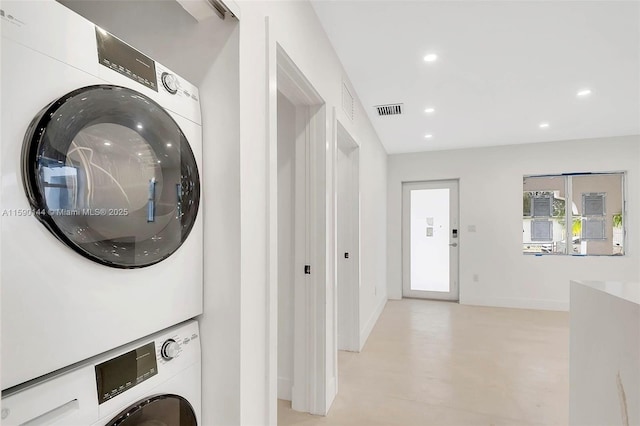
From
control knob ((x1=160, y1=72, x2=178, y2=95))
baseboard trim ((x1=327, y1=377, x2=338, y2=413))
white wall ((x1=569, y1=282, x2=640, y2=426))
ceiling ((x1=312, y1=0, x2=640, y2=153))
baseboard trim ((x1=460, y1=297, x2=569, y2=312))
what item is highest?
ceiling ((x1=312, y1=0, x2=640, y2=153))

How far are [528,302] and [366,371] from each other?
11.4 ft

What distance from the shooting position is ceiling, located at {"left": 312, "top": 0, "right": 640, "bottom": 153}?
6.19 feet

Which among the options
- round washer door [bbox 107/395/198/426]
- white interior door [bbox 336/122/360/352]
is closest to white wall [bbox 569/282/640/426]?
round washer door [bbox 107/395/198/426]

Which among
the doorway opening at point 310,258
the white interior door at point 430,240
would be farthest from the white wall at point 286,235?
the white interior door at point 430,240

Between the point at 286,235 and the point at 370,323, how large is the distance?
2061 mm

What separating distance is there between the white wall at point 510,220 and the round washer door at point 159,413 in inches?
184

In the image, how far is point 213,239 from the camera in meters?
1.07

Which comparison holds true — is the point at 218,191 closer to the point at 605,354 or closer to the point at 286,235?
the point at 286,235

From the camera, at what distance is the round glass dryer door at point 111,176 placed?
2.02 ft

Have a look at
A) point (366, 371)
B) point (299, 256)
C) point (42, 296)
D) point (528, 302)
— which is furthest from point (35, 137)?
point (528, 302)

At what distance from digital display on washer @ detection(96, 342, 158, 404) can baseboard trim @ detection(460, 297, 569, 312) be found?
16.7 ft

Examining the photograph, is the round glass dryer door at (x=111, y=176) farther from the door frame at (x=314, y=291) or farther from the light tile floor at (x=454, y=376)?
the light tile floor at (x=454, y=376)

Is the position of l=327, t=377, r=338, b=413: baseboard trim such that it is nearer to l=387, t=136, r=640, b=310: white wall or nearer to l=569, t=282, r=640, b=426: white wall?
l=569, t=282, r=640, b=426: white wall

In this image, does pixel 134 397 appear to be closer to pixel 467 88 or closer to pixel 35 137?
pixel 35 137
